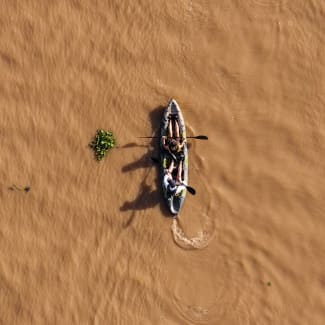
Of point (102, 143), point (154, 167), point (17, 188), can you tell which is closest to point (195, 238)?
point (154, 167)

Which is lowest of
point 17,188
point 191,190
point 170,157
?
point 191,190

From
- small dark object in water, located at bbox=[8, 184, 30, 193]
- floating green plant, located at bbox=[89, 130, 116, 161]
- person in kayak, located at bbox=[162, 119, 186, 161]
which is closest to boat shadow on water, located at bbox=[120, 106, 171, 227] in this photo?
person in kayak, located at bbox=[162, 119, 186, 161]

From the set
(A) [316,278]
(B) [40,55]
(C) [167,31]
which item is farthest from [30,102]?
(A) [316,278]

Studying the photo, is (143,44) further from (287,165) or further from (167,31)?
A: (287,165)

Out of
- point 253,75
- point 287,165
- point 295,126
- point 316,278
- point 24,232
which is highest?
Result: point 253,75

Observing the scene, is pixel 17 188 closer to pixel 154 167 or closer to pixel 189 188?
pixel 154 167

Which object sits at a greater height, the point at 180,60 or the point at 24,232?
the point at 180,60

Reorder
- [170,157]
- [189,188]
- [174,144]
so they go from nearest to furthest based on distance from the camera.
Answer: [189,188] → [174,144] → [170,157]
